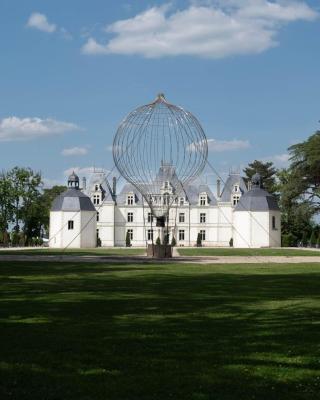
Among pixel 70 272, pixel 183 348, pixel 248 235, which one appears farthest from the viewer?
pixel 248 235

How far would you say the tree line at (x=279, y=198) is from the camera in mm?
67062

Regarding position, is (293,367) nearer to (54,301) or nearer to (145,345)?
(145,345)

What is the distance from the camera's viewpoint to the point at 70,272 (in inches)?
953

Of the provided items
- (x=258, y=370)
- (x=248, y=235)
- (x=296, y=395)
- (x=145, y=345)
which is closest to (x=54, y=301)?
(x=145, y=345)

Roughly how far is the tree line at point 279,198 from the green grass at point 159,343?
51347 millimetres

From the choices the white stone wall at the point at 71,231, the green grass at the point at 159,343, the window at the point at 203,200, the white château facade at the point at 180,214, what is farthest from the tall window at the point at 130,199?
the green grass at the point at 159,343

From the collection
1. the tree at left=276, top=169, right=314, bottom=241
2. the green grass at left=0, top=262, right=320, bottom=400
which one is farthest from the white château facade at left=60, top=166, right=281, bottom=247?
the green grass at left=0, top=262, right=320, bottom=400

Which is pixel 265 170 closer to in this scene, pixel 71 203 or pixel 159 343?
pixel 71 203

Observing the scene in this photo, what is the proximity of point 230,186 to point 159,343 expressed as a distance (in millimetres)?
76877

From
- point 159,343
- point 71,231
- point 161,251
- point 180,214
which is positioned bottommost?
point 159,343

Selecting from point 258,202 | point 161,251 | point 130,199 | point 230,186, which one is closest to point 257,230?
point 258,202

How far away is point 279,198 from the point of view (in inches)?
3167

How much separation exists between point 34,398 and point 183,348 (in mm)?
2869

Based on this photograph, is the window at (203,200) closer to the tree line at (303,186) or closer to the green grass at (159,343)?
the tree line at (303,186)
